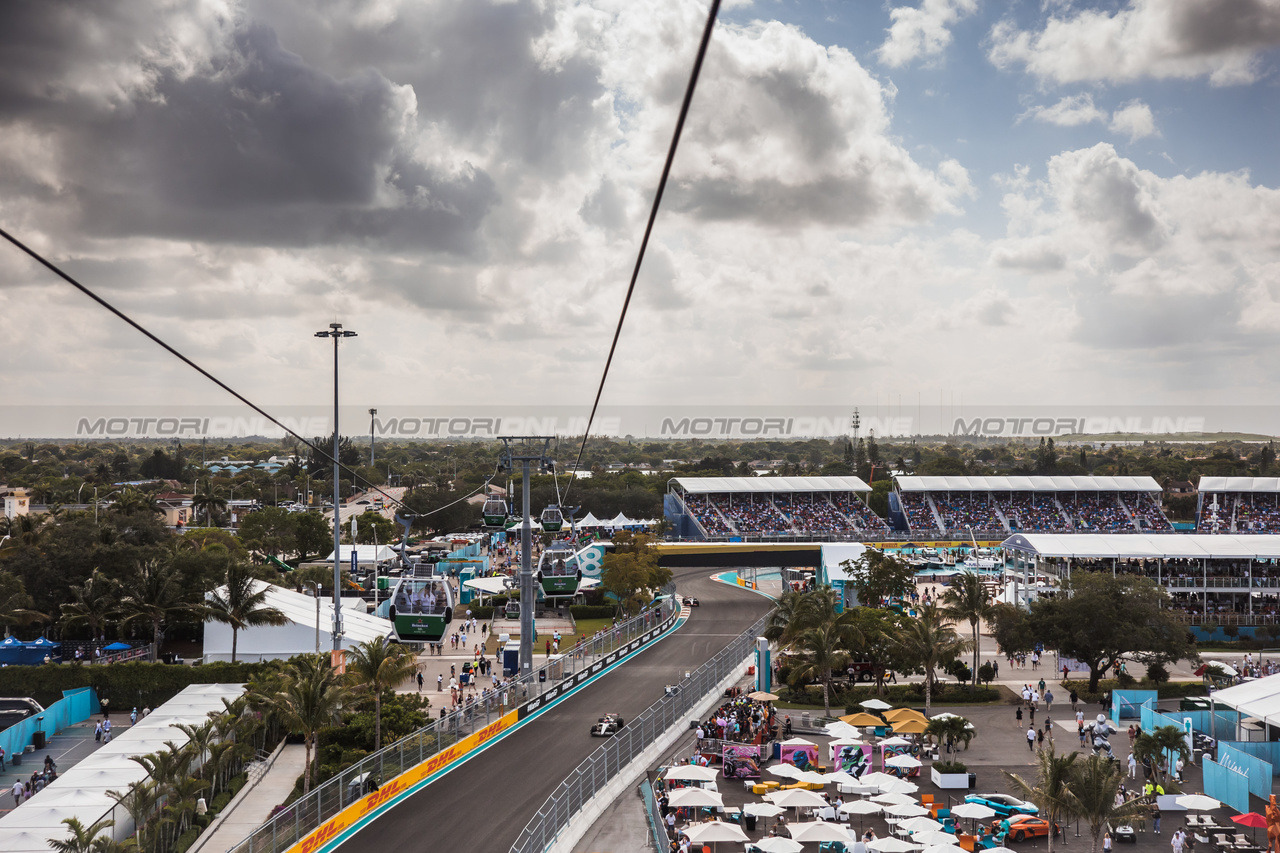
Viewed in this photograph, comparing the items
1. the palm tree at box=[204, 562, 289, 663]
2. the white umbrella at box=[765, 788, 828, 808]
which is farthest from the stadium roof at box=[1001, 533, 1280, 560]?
the palm tree at box=[204, 562, 289, 663]

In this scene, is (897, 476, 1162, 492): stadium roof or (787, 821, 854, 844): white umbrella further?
(897, 476, 1162, 492): stadium roof

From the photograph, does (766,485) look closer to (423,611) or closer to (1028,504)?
(1028,504)

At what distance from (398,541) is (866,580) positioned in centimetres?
5348

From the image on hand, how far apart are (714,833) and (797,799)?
11.7 feet

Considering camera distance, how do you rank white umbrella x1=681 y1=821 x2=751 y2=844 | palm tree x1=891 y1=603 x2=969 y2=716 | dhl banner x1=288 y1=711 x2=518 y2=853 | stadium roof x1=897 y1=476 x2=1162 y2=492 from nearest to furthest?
dhl banner x1=288 y1=711 x2=518 y2=853 < white umbrella x1=681 y1=821 x2=751 y2=844 < palm tree x1=891 y1=603 x2=969 y2=716 < stadium roof x1=897 y1=476 x2=1162 y2=492

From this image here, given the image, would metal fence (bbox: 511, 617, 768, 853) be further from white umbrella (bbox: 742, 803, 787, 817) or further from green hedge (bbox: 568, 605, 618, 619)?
green hedge (bbox: 568, 605, 618, 619)

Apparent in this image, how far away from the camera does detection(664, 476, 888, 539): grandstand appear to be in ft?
306

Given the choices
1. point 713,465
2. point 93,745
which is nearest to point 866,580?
point 93,745

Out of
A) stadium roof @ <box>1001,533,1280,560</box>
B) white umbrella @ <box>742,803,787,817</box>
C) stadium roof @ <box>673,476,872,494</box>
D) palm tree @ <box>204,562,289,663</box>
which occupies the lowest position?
white umbrella @ <box>742,803,787,817</box>

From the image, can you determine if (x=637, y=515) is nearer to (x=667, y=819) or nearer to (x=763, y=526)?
(x=763, y=526)

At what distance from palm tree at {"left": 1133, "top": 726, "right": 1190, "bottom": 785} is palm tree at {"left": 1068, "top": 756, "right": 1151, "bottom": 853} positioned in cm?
813

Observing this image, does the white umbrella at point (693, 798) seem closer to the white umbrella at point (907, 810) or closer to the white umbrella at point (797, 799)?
the white umbrella at point (797, 799)

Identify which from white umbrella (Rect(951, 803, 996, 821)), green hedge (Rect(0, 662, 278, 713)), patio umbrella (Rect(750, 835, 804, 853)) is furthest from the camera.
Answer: green hedge (Rect(0, 662, 278, 713))

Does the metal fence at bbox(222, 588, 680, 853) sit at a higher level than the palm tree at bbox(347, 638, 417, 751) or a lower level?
lower
